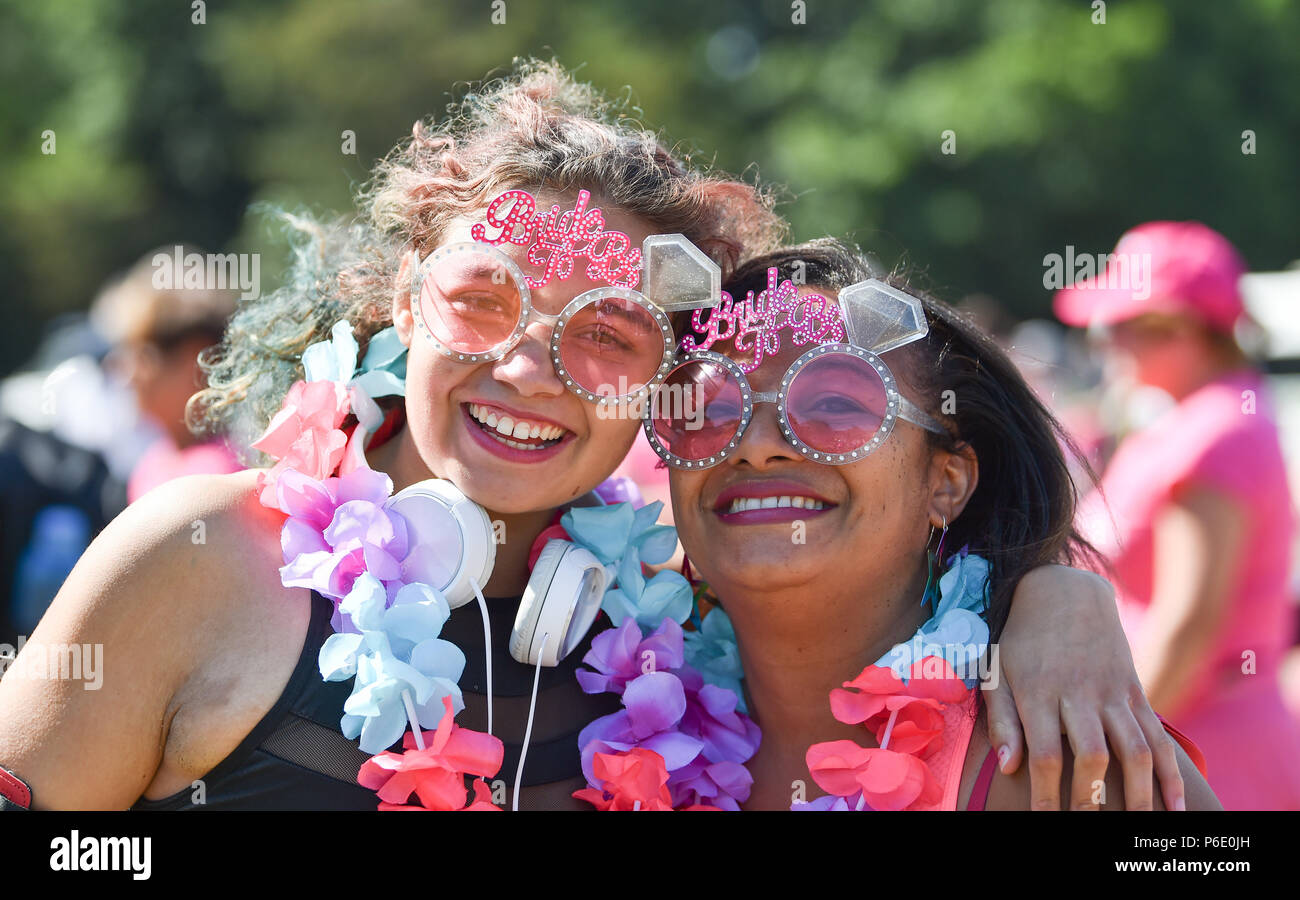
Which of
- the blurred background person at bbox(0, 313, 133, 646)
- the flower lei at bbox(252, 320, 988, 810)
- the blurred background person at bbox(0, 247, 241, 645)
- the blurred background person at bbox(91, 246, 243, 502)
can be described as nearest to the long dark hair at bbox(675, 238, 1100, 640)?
the flower lei at bbox(252, 320, 988, 810)

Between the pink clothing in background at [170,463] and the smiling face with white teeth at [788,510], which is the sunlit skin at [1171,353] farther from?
the pink clothing in background at [170,463]

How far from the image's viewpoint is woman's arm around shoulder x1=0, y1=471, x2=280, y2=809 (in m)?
1.98

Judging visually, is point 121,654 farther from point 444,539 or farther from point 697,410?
point 697,410

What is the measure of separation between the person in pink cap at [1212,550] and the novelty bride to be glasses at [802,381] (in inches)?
45.3

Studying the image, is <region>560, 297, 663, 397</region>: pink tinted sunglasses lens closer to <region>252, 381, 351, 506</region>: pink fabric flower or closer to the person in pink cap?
<region>252, 381, 351, 506</region>: pink fabric flower

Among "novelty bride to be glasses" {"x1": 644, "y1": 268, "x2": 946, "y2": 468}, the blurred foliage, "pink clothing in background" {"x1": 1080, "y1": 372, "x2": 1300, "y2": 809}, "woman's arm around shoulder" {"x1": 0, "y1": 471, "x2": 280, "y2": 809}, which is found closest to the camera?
"woman's arm around shoulder" {"x1": 0, "y1": 471, "x2": 280, "y2": 809}

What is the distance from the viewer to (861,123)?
16.6m

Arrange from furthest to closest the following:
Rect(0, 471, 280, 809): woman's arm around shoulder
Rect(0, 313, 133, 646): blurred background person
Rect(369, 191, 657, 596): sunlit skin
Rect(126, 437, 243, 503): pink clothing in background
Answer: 1. Rect(126, 437, 243, 503): pink clothing in background
2. Rect(0, 313, 133, 646): blurred background person
3. Rect(369, 191, 657, 596): sunlit skin
4. Rect(0, 471, 280, 809): woman's arm around shoulder

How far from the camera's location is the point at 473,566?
2285 millimetres

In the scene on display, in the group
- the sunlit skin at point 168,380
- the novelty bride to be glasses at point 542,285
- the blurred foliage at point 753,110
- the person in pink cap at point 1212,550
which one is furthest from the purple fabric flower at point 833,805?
the blurred foliage at point 753,110

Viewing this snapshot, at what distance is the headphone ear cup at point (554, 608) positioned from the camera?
7.59ft

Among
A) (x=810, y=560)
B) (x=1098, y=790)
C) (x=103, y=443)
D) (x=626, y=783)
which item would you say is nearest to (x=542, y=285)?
(x=810, y=560)

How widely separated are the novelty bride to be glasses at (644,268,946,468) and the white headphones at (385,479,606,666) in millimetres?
345
